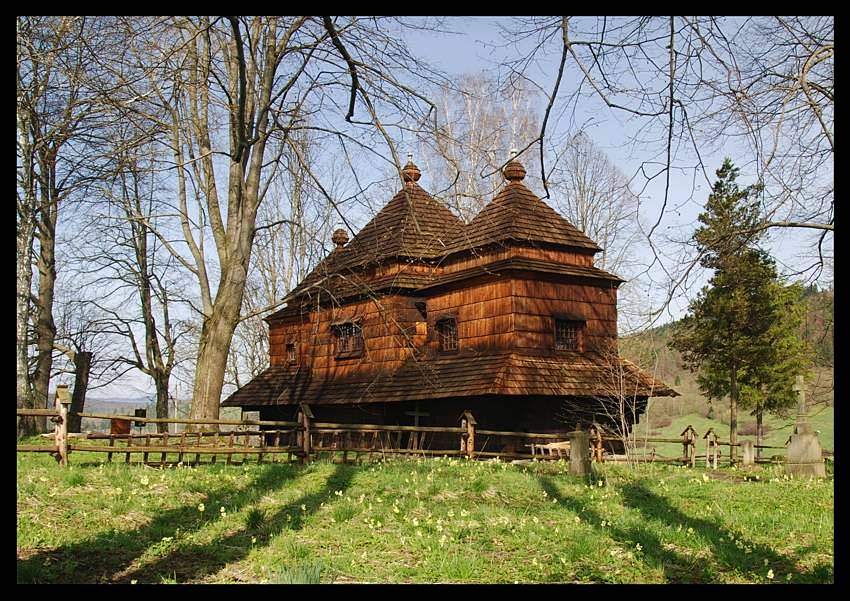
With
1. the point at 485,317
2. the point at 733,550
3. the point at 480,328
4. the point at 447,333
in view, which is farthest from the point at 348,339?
the point at 733,550

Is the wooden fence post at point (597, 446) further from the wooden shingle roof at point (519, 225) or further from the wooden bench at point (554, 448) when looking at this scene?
the wooden shingle roof at point (519, 225)

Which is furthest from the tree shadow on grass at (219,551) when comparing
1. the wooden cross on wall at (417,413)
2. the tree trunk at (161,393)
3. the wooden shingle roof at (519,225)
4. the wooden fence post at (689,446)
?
the tree trunk at (161,393)

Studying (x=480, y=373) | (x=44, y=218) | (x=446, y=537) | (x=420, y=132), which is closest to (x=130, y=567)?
(x=446, y=537)

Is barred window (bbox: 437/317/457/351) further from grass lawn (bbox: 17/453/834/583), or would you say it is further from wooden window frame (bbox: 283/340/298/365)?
grass lawn (bbox: 17/453/834/583)

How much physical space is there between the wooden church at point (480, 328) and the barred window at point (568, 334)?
38mm

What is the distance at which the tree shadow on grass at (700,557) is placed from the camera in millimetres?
9938

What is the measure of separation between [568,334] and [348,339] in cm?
879

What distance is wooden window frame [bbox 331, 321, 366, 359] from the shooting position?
97.9 ft

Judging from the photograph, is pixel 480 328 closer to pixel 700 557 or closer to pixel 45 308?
pixel 700 557

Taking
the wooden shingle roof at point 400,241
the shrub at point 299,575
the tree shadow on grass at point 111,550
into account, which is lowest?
the tree shadow on grass at point 111,550

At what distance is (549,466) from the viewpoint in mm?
19797

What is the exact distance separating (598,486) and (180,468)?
337 inches

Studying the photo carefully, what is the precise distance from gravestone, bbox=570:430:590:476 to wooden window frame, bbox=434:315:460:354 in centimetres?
977
